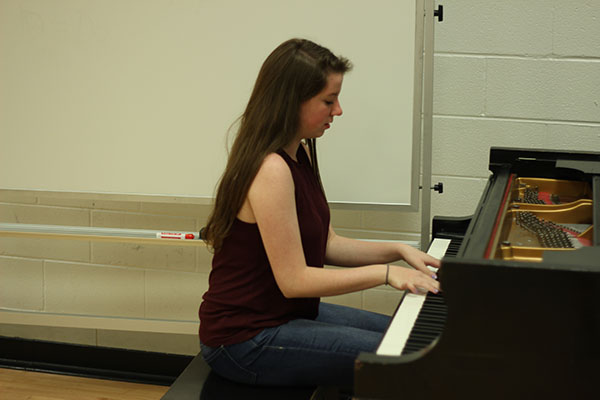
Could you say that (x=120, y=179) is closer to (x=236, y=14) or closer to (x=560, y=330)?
(x=236, y=14)

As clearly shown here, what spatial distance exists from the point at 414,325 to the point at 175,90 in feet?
4.26

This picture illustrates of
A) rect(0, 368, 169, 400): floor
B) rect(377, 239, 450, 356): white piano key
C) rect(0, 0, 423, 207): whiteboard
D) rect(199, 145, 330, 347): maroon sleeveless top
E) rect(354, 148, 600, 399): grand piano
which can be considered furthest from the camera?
rect(0, 368, 169, 400): floor

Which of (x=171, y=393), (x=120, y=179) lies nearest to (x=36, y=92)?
(x=120, y=179)

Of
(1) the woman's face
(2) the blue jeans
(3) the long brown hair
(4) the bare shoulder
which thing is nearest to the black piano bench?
(2) the blue jeans

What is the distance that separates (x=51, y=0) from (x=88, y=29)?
0.52 ft

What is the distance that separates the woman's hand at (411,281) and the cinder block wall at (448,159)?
0.93 metres

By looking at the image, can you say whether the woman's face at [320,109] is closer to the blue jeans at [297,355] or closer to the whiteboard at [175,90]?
the blue jeans at [297,355]

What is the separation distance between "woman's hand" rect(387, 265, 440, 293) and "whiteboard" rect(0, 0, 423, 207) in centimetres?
69

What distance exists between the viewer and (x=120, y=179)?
240 centimetres

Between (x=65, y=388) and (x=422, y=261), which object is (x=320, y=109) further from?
(x=65, y=388)

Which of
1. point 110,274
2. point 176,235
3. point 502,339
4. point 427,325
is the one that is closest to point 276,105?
point 427,325

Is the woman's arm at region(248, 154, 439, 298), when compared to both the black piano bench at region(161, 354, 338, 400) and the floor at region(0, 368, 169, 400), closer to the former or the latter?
the black piano bench at region(161, 354, 338, 400)

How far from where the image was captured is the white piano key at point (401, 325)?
1245 millimetres

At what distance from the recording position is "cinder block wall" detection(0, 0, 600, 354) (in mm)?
2342
